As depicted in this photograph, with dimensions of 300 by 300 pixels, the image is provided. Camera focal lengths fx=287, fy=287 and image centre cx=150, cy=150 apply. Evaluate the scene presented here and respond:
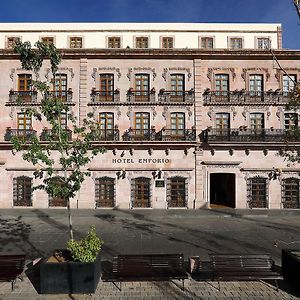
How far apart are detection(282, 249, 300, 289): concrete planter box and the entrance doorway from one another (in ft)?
46.5

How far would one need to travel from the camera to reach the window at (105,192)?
22.6m

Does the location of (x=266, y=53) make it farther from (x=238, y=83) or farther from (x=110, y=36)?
(x=110, y=36)

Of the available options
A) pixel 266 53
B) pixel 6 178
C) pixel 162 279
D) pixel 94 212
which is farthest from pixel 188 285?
pixel 266 53

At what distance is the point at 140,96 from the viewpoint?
75.1ft

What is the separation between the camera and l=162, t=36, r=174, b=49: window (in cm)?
2631

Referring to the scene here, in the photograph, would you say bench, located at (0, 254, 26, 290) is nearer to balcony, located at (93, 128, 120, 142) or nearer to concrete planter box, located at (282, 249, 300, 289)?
concrete planter box, located at (282, 249, 300, 289)

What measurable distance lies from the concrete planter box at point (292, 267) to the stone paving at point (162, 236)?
0.84 feet

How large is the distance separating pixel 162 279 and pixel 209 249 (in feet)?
15.5

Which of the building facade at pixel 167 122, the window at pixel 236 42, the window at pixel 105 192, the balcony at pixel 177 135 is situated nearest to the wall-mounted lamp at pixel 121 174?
the building facade at pixel 167 122

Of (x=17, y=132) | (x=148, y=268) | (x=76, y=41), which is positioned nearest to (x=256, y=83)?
(x=76, y=41)

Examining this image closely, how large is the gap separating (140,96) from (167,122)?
2.99 meters

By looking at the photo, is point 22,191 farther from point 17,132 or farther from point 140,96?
point 140,96

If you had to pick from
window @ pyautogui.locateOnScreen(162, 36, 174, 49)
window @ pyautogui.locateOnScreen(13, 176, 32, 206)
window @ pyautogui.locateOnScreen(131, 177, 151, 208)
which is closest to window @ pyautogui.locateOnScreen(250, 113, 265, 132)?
window @ pyautogui.locateOnScreen(131, 177, 151, 208)

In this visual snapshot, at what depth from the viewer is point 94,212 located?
830 inches
